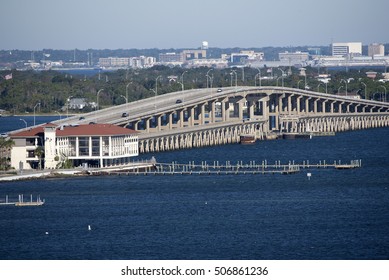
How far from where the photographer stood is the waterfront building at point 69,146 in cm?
8144

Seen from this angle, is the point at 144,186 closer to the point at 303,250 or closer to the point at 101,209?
the point at 101,209

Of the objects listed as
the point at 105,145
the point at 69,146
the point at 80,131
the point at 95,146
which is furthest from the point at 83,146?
the point at 105,145

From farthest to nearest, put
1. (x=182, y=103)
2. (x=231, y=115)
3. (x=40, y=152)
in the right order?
(x=231, y=115), (x=182, y=103), (x=40, y=152)

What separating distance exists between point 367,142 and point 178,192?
1583 inches

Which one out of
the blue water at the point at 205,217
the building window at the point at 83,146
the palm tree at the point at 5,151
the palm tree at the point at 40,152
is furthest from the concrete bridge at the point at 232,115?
the blue water at the point at 205,217

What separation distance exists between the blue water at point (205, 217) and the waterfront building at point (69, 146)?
162 inches

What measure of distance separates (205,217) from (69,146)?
24.0 m

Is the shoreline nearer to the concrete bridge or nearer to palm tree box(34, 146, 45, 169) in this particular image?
palm tree box(34, 146, 45, 169)

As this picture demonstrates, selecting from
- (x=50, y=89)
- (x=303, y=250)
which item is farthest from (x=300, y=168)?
(x=50, y=89)

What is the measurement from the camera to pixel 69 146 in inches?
3275

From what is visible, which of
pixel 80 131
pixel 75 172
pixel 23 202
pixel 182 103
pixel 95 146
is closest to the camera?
pixel 23 202

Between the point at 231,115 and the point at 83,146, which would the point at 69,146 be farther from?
the point at 231,115

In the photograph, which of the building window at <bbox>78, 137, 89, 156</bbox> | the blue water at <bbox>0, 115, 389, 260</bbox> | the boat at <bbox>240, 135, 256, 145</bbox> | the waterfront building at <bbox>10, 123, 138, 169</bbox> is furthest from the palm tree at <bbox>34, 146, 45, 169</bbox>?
the boat at <bbox>240, 135, 256, 145</bbox>

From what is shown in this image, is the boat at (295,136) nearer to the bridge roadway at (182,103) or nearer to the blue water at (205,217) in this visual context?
the bridge roadway at (182,103)
